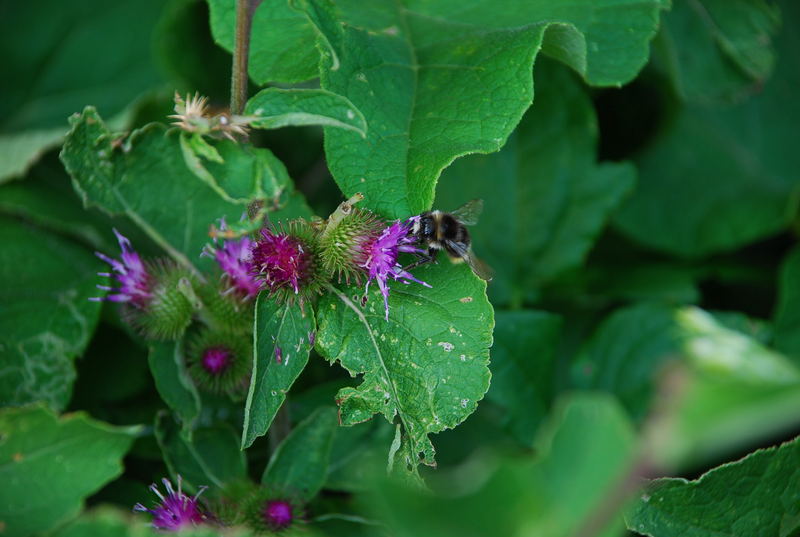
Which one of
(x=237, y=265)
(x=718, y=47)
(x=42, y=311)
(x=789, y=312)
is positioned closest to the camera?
(x=237, y=265)

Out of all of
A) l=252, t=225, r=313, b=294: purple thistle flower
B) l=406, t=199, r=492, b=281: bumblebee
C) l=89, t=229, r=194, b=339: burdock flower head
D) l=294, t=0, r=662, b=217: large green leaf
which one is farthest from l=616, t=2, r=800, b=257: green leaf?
l=89, t=229, r=194, b=339: burdock flower head

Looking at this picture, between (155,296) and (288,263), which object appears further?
(155,296)

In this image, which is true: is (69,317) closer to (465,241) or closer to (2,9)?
(465,241)

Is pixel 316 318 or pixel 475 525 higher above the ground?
pixel 475 525

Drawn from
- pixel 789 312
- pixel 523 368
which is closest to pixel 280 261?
pixel 523 368

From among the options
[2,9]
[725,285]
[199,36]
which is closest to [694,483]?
[725,285]

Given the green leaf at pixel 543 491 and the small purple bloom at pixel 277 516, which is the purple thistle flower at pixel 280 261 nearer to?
the small purple bloom at pixel 277 516

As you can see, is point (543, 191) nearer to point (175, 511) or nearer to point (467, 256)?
point (467, 256)

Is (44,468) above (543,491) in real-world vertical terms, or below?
below
